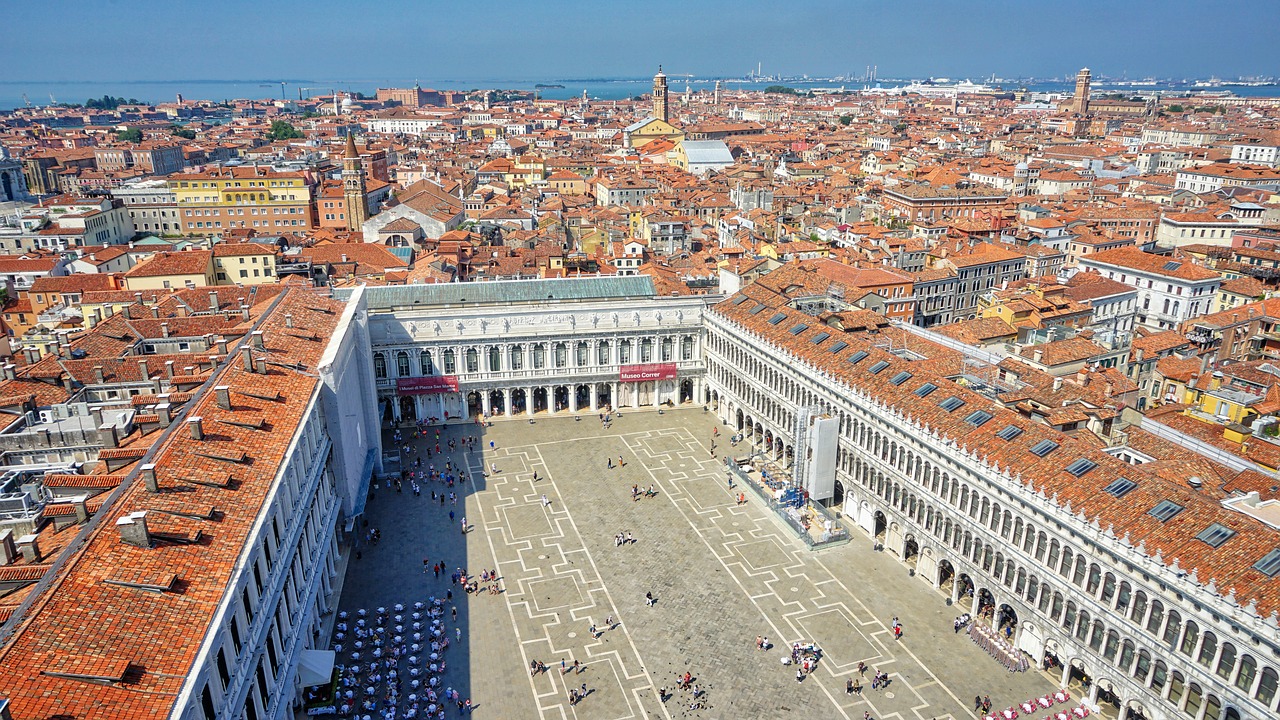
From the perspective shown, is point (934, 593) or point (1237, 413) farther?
point (1237, 413)

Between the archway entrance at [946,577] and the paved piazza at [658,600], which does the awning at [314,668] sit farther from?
the archway entrance at [946,577]

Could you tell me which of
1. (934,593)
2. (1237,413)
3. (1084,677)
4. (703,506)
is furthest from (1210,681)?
(703,506)

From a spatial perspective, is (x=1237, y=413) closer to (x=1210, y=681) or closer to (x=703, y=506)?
(x=1210, y=681)

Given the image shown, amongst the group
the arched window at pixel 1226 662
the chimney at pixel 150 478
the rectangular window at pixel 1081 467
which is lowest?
the arched window at pixel 1226 662

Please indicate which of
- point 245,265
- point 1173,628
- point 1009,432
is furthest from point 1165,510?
point 245,265

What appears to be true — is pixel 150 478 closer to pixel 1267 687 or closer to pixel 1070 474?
pixel 1070 474

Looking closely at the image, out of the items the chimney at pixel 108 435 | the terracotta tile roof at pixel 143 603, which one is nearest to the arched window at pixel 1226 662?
the terracotta tile roof at pixel 143 603
